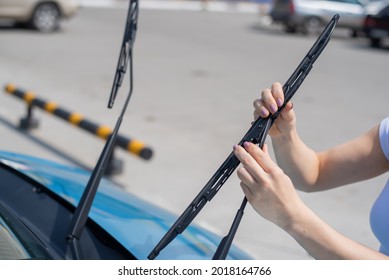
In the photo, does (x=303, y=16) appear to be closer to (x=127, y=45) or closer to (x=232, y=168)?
(x=127, y=45)

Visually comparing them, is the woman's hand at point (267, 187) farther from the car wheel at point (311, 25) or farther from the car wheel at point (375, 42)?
the car wheel at point (311, 25)

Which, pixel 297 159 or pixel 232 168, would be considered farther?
pixel 297 159

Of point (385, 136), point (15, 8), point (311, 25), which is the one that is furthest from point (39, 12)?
point (385, 136)

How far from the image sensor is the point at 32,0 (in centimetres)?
1409

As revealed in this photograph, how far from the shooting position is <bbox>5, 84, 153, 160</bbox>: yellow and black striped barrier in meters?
5.13

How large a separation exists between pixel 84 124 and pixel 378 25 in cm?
1289

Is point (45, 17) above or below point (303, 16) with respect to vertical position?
above

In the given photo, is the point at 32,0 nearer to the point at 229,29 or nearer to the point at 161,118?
the point at 229,29

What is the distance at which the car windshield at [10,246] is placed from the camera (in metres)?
1.61

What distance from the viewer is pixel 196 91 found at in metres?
9.50

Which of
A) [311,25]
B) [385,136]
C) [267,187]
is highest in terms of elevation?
[267,187]

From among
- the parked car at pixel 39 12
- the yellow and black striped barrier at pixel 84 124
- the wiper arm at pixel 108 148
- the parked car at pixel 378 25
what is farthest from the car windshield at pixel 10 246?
the parked car at pixel 378 25

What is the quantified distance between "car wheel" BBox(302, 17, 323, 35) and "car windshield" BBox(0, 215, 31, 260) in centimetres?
1748

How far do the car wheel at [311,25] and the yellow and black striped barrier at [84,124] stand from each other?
1288 centimetres
